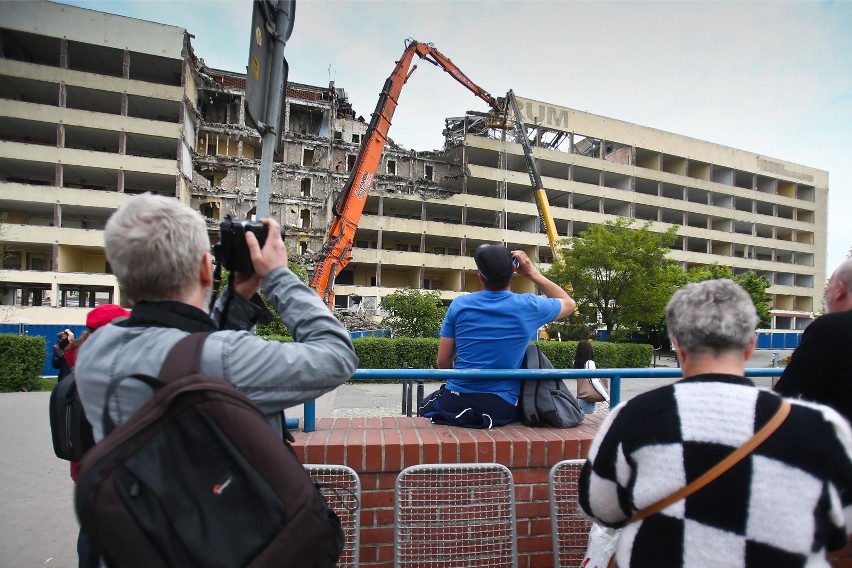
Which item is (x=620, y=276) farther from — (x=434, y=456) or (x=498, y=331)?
(x=434, y=456)

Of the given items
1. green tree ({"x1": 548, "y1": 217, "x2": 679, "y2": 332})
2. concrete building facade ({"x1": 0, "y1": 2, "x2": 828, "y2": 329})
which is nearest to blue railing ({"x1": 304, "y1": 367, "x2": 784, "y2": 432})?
green tree ({"x1": 548, "y1": 217, "x2": 679, "y2": 332})

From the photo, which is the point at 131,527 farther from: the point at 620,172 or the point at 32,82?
the point at 620,172

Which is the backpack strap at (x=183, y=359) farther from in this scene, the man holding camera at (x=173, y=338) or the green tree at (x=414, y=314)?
the green tree at (x=414, y=314)

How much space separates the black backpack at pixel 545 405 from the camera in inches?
102

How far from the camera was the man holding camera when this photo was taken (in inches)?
45.9

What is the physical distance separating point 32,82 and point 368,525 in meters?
43.7

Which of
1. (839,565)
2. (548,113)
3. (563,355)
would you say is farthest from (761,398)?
(548,113)

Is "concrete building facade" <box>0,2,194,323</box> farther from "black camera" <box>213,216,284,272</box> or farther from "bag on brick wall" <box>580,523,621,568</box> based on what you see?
"bag on brick wall" <box>580,523,621,568</box>

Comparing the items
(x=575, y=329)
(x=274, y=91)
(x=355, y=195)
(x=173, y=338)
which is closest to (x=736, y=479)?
(x=173, y=338)

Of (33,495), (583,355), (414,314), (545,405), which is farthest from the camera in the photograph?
(414,314)

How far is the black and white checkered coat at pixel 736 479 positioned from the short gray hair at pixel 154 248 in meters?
1.35

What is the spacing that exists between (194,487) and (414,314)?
19.5 meters

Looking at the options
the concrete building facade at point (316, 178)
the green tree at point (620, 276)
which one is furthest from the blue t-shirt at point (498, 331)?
the concrete building facade at point (316, 178)

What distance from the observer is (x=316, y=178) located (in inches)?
1639
